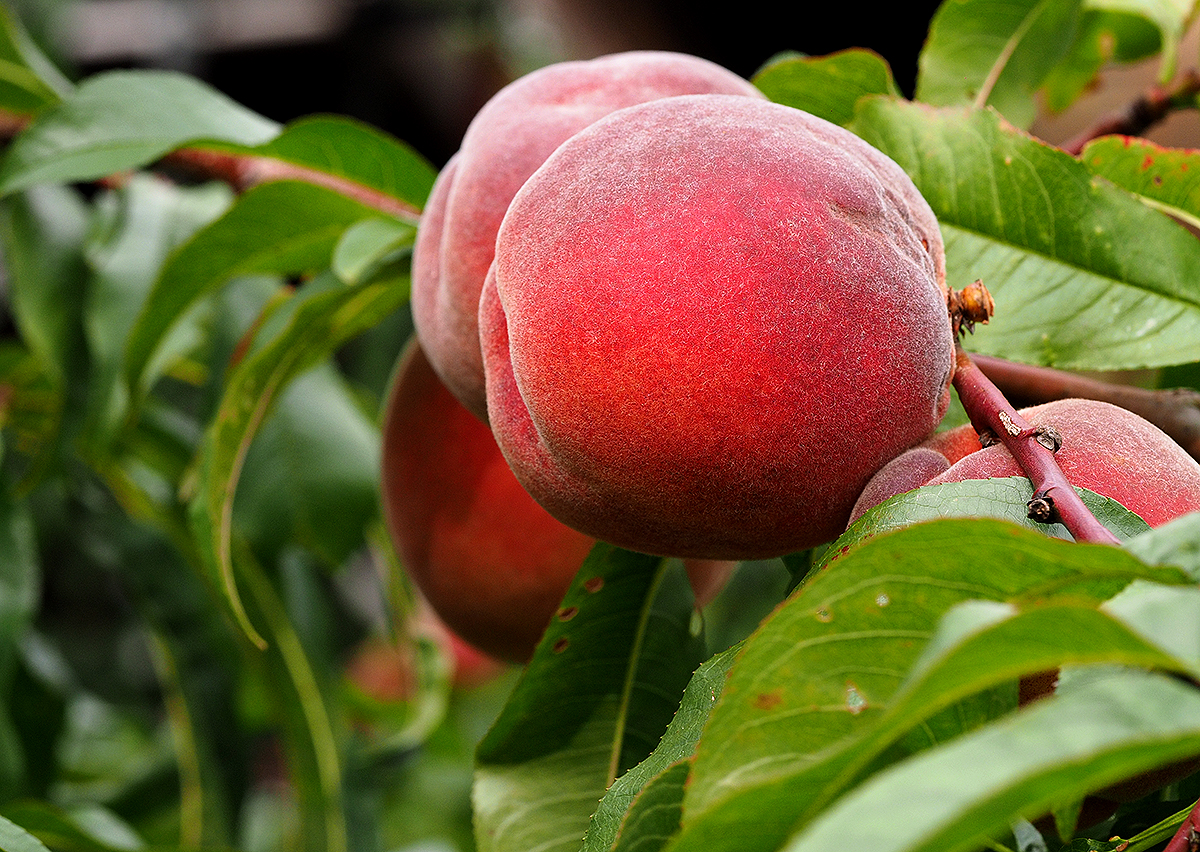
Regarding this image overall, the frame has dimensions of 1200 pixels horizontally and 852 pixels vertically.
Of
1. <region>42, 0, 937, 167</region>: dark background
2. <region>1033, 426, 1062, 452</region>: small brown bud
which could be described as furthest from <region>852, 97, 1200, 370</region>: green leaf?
<region>42, 0, 937, 167</region>: dark background

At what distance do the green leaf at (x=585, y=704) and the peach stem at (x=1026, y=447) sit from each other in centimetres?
21

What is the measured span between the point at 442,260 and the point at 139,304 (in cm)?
47

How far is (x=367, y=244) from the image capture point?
648 mm

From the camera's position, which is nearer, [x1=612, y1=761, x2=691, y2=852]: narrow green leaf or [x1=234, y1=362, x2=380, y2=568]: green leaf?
[x1=612, y1=761, x2=691, y2=852]: narrow green leaf

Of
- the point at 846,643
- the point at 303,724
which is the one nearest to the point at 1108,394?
the point at 846,643

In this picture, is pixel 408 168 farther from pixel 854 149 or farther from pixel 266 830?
pixel 266 830

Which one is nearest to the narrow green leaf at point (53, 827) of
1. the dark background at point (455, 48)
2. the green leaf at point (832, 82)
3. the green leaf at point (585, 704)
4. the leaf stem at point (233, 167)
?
the green leaf at point (585, 704)

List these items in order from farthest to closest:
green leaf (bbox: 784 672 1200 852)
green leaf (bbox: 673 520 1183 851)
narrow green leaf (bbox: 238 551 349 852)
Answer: narrow green leaf (bbox: 238 551 349 852)
green leaf (bbox: 673 520 1183 851)
green leaf (bbox: 784 672 1200 852)

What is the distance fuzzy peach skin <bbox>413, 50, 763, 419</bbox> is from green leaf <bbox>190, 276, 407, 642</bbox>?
0.58 feet

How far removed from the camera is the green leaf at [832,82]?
61 centimetres

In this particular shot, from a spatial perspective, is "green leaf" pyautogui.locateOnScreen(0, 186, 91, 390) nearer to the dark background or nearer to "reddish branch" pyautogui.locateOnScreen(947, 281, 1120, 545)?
the dark background

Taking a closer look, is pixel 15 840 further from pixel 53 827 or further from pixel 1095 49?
pixel 1095 49

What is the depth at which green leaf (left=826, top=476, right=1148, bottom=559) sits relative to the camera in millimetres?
347

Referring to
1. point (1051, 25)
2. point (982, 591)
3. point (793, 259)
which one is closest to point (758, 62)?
point (1051, 25)
